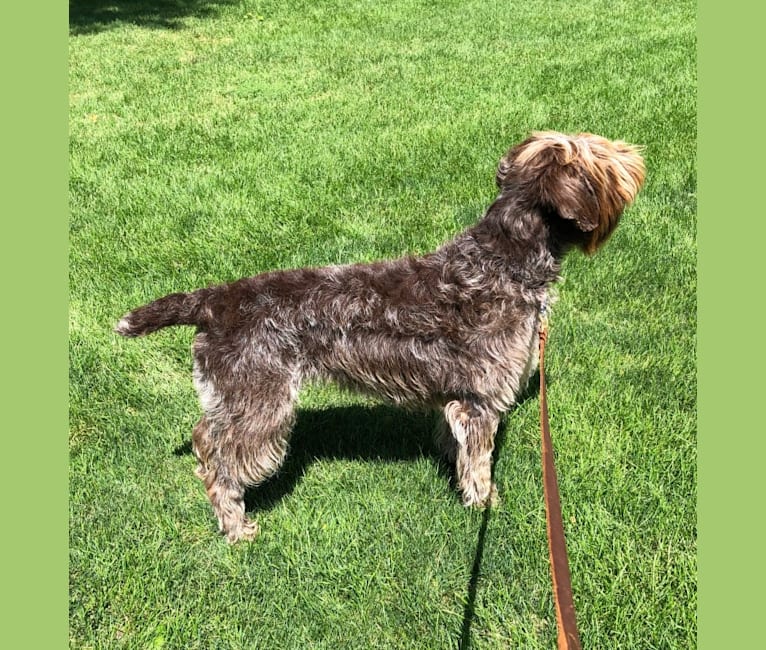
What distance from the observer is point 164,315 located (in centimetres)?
359

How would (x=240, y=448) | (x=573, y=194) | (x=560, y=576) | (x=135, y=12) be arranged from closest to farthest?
(x=560, y=576)
(x=573, y=194)
(x=240, y=448)
(x=135, y=12)

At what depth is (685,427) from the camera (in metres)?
4.37

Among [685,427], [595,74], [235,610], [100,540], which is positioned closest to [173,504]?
[100,540]

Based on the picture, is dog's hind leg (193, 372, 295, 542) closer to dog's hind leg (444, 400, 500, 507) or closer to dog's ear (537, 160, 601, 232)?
dog's hind leg (444, 400, 500, 507)

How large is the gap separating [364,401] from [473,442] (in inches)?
53.0

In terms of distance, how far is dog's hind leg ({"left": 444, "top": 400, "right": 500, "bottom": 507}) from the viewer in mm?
3852

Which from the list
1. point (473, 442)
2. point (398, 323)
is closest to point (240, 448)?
point (398, 323)

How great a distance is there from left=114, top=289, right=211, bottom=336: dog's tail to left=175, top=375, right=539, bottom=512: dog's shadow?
1271 mm

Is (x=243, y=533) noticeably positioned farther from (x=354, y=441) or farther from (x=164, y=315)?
(x=164, y=315)

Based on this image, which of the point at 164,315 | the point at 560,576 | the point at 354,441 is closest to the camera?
the point at 560,576

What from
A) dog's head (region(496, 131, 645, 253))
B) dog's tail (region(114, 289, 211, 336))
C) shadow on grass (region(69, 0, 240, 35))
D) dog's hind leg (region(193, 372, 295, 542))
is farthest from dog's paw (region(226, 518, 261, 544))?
shadow on grass (region(69, 0, 240, 35))

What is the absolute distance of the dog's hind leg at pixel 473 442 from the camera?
385cm

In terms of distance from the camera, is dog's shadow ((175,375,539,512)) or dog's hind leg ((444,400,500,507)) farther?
dog's shadow ((175,375,539,512))

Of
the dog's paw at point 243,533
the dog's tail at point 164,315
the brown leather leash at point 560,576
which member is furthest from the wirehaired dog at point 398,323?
the brown leather leash at point 560,576
